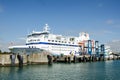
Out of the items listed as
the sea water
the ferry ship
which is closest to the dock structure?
the ferry ship

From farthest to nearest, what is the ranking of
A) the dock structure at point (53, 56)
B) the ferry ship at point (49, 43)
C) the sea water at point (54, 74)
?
the ferry ship at point (49, 43) < the dock structure at point (53, 56) < the sea water at point (54, 74)

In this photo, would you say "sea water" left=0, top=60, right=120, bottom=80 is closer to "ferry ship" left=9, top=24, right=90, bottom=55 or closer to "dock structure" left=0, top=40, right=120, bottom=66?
"dock structure" left=0, top=40, right=120, bottom=66

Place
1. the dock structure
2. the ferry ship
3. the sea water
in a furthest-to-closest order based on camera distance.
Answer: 1. the ferry ship
2. the dock structure
3. the sea water

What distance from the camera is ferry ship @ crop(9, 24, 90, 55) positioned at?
72.2m

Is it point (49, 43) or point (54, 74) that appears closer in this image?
point (54, 74)

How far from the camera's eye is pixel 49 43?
251 ft

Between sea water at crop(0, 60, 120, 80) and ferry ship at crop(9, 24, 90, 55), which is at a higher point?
ferry ship at crop(9, 24, 90, 55)

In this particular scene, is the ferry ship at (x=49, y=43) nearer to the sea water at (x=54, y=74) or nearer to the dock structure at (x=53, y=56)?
the dock structure at (x=53, y=56)

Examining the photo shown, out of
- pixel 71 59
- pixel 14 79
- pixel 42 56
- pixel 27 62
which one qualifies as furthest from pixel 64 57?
pixel 14 79

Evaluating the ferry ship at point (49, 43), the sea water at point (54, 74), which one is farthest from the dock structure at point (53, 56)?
the sea water at point (54, 74)

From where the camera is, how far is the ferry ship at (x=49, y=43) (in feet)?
237

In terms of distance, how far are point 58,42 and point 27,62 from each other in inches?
932

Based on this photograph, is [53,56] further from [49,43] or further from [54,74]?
[54,74]

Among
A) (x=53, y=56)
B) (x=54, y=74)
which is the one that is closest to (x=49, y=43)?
(x=53, y=56)
